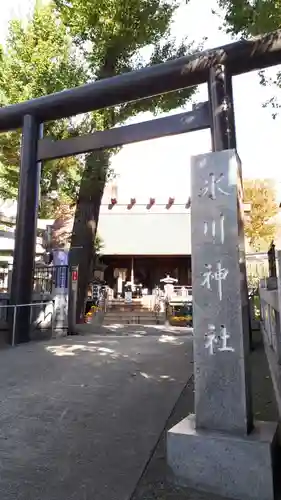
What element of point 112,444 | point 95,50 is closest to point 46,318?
point 112,444

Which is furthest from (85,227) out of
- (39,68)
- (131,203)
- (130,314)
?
(131,203)

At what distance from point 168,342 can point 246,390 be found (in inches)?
237

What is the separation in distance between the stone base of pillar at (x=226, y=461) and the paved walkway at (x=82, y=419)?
338 millimetres

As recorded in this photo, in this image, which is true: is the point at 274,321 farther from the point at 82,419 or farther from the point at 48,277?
the point at 48,277

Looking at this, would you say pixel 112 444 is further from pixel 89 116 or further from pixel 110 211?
pixel 110 211

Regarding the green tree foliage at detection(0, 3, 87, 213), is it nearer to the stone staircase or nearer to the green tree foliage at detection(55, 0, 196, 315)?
the green tree foliage at detection(55, 0, 196, 315)

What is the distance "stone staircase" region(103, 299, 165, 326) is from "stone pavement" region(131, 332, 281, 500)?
36.7 feet

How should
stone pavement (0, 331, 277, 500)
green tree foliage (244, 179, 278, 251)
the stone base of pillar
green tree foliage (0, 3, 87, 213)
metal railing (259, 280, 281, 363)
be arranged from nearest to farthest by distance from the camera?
1. the stone base of pillar
2. stone pavement (0, 331, 277, 500)
3. metal railing (259, 280, 281, 363)
4. green tree foliage (0, 3, 87, 213)
5. green tree foliage (244, 179, 278, 251)

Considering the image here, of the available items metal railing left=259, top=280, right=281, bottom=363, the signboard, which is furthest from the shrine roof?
metal railing left=259, top=280, right=281, bottom=363

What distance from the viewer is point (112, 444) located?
116 inches

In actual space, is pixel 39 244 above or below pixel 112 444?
above

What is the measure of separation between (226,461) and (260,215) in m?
22.4

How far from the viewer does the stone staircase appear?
56.9 feet

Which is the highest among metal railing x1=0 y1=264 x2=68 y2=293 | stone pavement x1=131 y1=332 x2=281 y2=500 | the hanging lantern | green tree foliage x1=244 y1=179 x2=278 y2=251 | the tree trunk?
the hanging lantern
